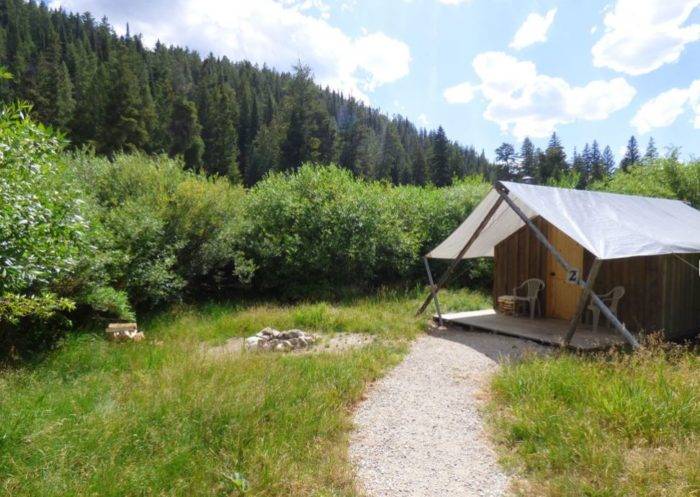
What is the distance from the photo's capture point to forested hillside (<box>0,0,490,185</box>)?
1145 inches

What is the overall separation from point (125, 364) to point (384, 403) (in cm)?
352

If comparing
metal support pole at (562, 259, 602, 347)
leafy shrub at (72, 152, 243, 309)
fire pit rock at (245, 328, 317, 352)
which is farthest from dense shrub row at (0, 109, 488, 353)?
metal support pole at (562, 259, 602, 347)

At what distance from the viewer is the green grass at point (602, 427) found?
304cm

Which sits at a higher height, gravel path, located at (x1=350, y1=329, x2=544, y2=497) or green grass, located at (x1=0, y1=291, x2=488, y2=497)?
green grass, located at (x1=0, y1=291, x2=488, y2=497)

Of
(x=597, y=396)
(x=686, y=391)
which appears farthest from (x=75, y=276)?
(x=686, y=391)

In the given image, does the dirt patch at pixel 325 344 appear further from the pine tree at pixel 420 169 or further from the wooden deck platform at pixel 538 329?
the pine tree at pixel 420 169

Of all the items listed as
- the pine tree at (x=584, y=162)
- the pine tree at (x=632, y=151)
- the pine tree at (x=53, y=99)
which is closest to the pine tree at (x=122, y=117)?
the pine tree at (x=53, y=99)

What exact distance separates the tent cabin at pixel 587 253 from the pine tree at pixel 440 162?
38.3 meters

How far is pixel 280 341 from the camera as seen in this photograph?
6.96 metres

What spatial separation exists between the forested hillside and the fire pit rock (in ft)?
31.2

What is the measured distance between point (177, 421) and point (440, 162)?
157 ft

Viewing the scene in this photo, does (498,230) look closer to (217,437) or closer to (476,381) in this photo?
(476,381)

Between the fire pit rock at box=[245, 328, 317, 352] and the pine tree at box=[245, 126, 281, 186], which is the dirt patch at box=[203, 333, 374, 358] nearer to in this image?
the fire pit rock at box=[245, 328, 317, 352]

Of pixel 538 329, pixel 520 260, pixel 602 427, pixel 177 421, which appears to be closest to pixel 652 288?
pixel 538 329
